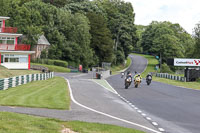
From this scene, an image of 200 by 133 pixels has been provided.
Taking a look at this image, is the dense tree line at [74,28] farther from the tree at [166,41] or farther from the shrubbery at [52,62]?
the tree at [166,41]

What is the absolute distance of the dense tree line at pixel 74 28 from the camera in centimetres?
6781

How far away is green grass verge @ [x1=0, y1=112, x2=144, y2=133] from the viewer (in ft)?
29.1

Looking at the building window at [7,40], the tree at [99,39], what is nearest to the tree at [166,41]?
the tree at [99,39]

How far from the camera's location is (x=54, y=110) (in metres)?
13.7

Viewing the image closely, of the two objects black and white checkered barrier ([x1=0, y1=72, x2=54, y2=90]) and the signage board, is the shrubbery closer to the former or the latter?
the signage board

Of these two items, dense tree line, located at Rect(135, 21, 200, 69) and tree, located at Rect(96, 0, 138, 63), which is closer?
dense tree line, located at Rect(135, 21, 200, 69)

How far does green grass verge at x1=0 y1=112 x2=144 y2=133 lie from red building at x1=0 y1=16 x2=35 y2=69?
4291 cm

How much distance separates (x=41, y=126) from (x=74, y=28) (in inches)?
2852

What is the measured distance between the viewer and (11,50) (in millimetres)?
52469

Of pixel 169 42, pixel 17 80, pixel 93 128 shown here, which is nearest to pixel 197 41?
pixel 169 42

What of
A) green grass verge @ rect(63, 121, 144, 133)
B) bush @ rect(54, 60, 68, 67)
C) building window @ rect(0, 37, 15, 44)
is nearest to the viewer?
green grass verge @ rect(63, 121, 144, 133)

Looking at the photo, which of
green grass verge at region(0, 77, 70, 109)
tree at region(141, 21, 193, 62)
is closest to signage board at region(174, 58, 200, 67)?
green grass verge at region(0, 77, 70, 109)

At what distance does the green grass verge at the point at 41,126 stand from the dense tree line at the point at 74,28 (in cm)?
5725

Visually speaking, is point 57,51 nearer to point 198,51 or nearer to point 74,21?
point 74,21
